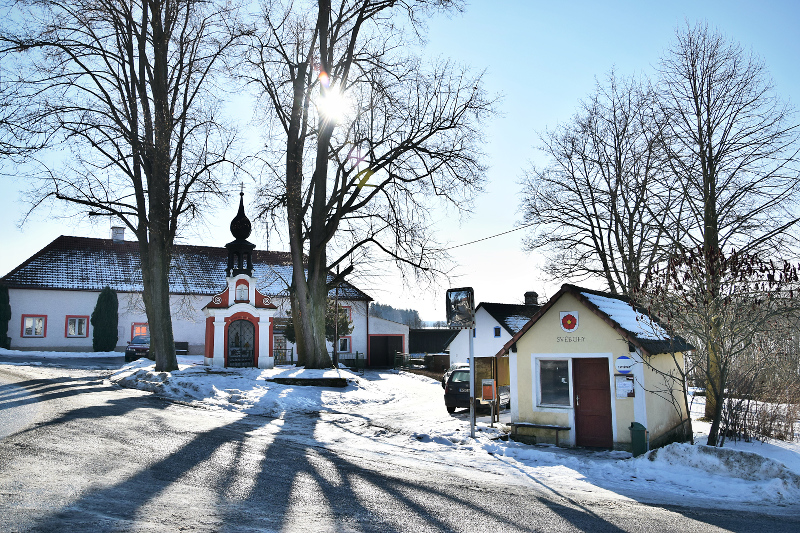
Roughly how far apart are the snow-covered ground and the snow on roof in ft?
9.38

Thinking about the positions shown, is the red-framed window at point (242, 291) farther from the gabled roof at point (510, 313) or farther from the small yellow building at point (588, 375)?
the small yellow building at point (588, 375)

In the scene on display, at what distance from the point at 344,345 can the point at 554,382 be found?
31.9 metres

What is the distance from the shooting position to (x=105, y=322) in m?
39.4

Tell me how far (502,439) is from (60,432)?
31.4 ft

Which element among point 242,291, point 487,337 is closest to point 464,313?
point 242,291

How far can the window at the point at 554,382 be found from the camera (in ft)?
46.4

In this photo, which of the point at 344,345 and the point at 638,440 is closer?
the point at 638,440

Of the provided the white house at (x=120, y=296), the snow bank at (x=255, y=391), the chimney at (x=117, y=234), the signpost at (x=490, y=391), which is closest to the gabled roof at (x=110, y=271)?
the white house at (x=120, y=296)

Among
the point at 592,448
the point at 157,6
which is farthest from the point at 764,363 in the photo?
the point at 157,6

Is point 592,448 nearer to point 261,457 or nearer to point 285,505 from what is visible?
point 261,457

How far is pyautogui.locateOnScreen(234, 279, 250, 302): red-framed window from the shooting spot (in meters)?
29.0

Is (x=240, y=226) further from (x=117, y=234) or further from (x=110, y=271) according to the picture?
(x=117, y=234)

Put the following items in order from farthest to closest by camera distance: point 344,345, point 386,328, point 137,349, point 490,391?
point 386,328 < point 344,345 < point 137,349 < point 490,391

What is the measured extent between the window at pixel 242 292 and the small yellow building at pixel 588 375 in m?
17.7
